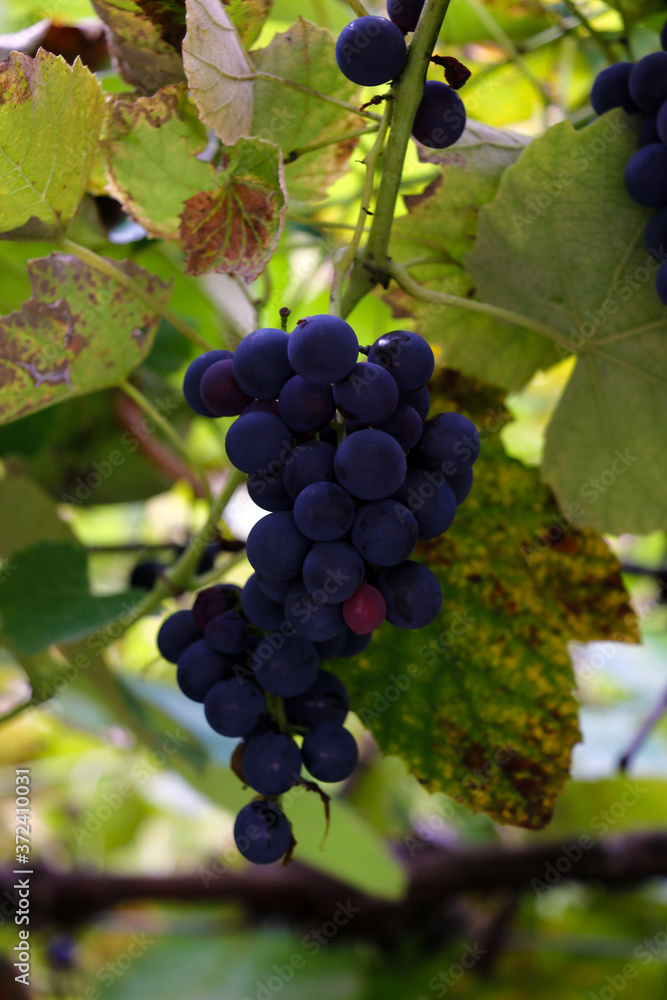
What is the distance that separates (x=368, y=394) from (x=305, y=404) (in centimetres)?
4

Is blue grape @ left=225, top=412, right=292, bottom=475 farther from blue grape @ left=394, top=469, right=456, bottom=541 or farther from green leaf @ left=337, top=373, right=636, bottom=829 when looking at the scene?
green leaf @ left=337, top=373, right=636, bottom=829

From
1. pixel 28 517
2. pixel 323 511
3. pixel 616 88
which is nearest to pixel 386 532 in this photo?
pixel 323 511

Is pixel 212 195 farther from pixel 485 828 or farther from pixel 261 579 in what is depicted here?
pixel 485 828

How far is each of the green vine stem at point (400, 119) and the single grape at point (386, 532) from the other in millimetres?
164

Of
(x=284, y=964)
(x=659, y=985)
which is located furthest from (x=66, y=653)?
(x=659, y=985)

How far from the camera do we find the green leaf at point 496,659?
0.67 m

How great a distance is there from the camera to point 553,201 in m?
0.65

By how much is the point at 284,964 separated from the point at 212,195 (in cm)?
140

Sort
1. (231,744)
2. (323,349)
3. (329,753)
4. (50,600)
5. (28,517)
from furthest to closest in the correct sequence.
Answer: (231,744) → (28,517) → (50,600) → (329,753) → (323,349)

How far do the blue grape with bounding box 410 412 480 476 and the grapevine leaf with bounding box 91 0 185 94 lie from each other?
1.31 feet

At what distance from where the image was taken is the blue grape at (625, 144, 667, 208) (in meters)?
0.58

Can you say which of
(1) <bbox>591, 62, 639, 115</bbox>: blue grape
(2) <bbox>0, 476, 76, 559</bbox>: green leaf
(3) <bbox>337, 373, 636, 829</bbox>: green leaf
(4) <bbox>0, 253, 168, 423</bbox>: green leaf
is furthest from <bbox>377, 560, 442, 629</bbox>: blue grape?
(2) <bbox>0, 476, 76, 559</bbox>: green leaf

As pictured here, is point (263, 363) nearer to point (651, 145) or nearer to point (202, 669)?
point (202, 669)

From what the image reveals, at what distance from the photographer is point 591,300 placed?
26.7 inches
